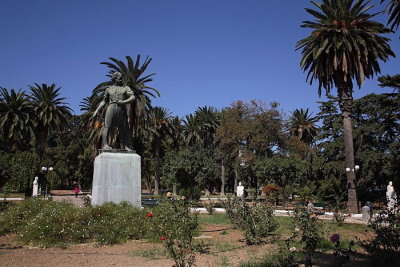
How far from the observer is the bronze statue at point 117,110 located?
11.6 m

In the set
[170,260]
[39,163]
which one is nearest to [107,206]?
[170,260]

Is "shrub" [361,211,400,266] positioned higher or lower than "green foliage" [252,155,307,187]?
lower

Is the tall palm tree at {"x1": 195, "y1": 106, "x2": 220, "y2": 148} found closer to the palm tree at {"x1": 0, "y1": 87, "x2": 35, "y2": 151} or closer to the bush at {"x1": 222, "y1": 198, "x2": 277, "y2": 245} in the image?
the palm tree at {"x1": 0, "y1": 87, "x2": 35, "y2": 151}

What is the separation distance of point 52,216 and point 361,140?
30808 mm

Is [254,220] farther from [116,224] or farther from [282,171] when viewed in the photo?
[282,171]

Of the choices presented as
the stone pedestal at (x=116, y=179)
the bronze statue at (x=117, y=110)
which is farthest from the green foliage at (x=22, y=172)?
the stone pedestal at (x=116, y=179)

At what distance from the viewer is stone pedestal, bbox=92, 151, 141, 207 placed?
1099cm

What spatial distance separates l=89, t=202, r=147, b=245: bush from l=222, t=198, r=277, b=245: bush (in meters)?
2.71

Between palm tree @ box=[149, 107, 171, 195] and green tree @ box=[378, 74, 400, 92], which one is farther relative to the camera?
palm tree @ box=[149, 107, 171, 195]

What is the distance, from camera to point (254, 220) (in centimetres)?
895

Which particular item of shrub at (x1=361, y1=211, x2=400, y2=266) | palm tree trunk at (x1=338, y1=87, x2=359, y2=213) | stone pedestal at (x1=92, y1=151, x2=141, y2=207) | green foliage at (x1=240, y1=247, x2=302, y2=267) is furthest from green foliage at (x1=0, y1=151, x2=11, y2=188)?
shrub at (x1=361, y1=211, x2=400, y2=266)

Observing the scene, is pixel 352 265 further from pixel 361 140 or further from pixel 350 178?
pixel 361 140

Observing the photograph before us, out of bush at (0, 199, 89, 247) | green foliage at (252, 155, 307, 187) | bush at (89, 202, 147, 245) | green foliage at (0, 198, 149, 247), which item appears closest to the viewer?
bush at (0, 199, 89, 247)

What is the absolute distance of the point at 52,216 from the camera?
881 centimetres
